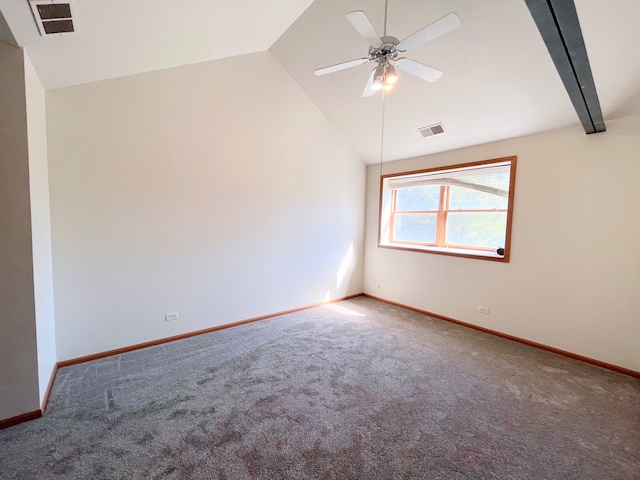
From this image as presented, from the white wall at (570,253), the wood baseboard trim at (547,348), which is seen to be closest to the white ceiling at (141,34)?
the white wall at (570,253)

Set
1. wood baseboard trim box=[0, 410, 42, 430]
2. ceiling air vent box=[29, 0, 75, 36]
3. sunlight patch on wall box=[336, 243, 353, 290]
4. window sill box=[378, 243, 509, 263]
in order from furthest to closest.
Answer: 1. sunlight patch on wall box=[336, 243, 353, 290]
2. window sill box=[378, 243, 509, 263]
3. wood baseboard trim box=[0, 410, 42, 430]
4. ceiling air vent box=[29, 0, 75, 36]

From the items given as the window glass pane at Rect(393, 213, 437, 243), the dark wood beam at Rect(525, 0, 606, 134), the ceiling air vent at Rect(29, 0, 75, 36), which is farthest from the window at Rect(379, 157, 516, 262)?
the ceiling air vent at Rect(29, 0, 75, 36)

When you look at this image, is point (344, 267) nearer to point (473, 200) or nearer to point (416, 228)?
point (416, 228)

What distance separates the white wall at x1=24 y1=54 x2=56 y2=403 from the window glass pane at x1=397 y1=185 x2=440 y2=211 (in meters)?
4.51

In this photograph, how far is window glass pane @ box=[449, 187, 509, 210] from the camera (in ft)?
12.0

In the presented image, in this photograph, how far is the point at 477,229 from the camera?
12.8 ft

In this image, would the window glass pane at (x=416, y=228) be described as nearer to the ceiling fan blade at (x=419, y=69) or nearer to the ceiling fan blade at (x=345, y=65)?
the ceiling fan blade at (x=419, y=69)

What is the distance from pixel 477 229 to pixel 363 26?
3.16 m

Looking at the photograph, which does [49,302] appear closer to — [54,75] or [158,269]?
[158,269]

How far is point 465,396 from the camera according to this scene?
2.27 m

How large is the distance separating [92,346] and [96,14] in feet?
9.26

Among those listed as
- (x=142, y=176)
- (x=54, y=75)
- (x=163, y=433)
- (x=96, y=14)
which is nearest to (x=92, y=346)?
(x=163, y=433)

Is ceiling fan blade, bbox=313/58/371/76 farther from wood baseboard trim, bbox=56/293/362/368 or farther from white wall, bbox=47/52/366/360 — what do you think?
wood baseboard trim, bbox=56/293/362/368

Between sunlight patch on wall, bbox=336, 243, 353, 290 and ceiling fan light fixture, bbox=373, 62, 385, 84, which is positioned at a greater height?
ceiling fan light fixture, bbox=373, 62, 385, 84
